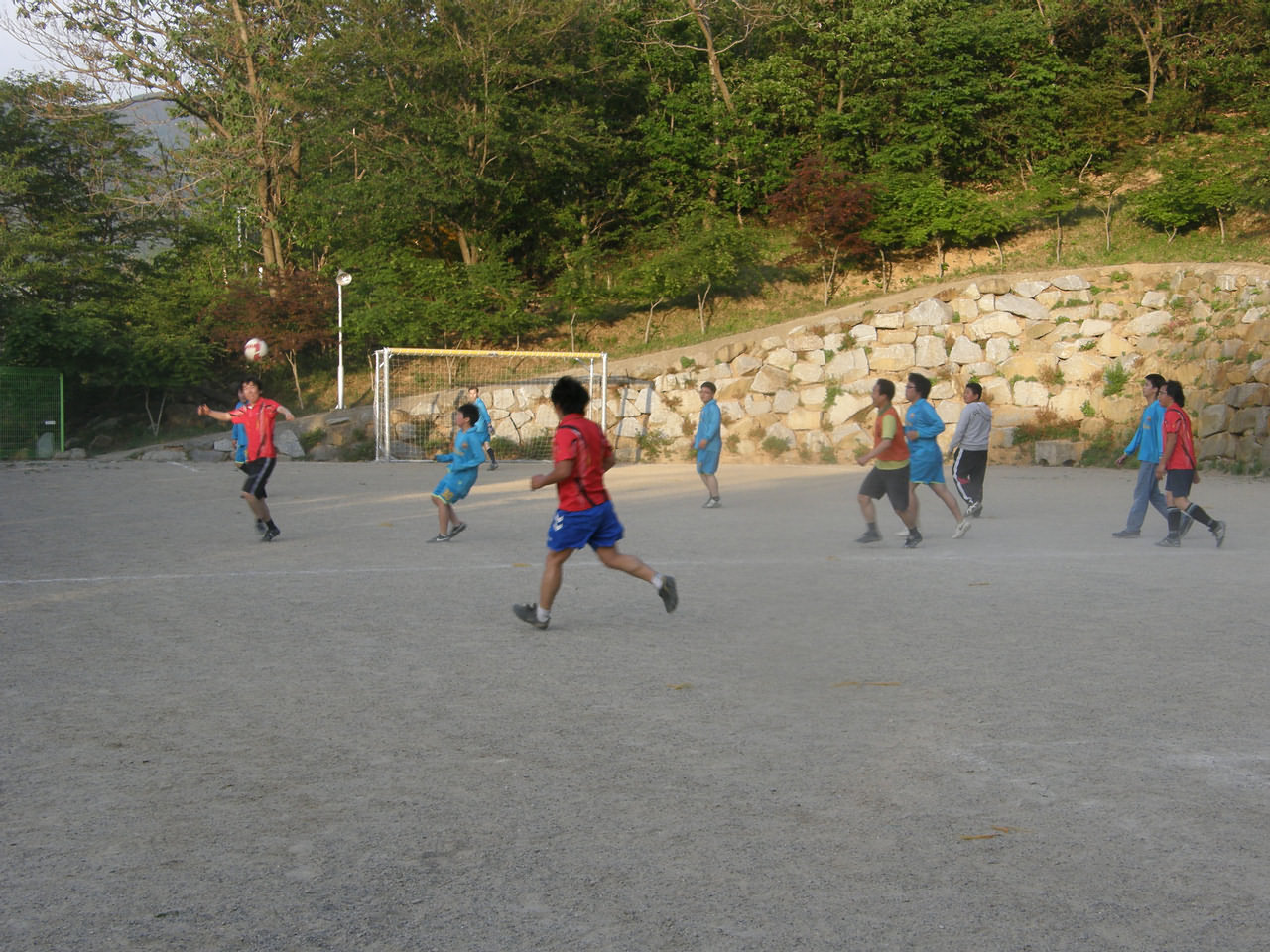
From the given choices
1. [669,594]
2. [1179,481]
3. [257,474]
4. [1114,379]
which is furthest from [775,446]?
[669,594]

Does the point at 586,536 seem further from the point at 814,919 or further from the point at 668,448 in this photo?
the point at 668,448

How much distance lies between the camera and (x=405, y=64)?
95.9 ft

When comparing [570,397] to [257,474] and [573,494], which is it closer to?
[573,494]

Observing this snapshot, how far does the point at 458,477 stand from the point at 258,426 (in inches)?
88.7

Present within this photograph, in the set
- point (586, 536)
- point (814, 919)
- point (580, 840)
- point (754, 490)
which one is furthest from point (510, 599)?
point (754, 490)

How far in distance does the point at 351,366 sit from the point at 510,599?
83.4 feet

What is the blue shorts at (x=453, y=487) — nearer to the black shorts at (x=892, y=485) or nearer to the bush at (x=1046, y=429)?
the black shorts at (x=892, y=485)

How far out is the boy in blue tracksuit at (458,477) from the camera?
11938 mm

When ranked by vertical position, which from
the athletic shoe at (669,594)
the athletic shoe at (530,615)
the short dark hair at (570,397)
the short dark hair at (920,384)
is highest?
the short dark hair at (920,384)

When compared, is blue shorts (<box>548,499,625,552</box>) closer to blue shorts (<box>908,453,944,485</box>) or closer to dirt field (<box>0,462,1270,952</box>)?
dirt field (<box>0,462,1270,952</box>)

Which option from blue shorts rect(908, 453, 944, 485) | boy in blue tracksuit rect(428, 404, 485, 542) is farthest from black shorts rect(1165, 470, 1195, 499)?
boy in blue tracksuit rect(428, 404, 485, 542)

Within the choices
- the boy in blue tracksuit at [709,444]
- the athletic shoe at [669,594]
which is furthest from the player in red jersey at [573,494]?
the boy in blue tracksuit at [709,444]

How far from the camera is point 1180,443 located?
11836mm

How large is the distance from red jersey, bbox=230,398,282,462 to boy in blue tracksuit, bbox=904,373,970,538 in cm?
681
